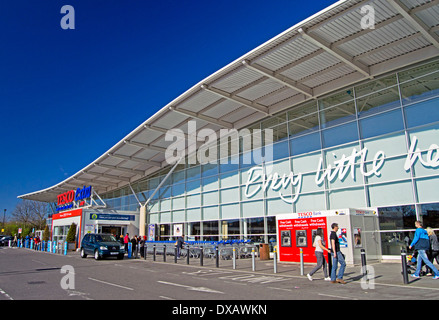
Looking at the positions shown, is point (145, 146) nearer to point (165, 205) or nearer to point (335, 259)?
point (165, 205)

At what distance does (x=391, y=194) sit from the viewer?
16.7m

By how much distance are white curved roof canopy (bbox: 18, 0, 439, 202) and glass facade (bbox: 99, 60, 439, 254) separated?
96 centimetres

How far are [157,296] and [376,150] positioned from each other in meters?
13.6

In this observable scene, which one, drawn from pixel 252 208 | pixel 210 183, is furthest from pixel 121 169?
pixel 252 208

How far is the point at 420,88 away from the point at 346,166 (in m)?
5.09

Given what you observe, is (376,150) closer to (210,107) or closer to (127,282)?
(210,107)

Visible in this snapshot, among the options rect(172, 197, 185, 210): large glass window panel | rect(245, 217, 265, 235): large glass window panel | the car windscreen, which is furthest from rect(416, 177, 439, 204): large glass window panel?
rect(172, 197, 185, 210): large glass window panel

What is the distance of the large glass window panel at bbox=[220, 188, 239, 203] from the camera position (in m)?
24.9

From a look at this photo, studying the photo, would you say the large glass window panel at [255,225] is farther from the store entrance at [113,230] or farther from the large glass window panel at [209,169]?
the store entrance at [113,230]

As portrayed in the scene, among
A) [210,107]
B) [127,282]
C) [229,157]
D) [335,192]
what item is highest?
[210,107]

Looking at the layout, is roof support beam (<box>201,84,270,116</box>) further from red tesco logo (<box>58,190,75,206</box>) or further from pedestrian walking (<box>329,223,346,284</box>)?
red tesco logo (<box>58,190,75,206</box>)

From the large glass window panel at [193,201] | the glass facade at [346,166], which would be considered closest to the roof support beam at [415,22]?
the glass facade at [346,166]
